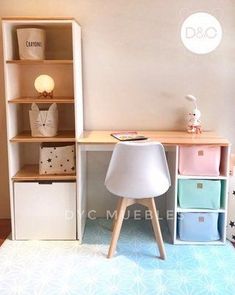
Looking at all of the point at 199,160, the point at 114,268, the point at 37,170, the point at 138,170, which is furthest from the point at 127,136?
the point at 114,268

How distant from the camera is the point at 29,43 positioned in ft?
9.41

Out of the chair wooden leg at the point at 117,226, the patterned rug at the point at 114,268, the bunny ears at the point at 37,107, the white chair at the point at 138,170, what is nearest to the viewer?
the patterned rug at the point at 114,268

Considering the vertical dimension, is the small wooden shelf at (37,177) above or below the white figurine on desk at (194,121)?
below

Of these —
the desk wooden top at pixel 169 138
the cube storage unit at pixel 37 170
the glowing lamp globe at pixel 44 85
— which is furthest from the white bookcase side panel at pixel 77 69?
the glowing lamp globe at pixel 44 85

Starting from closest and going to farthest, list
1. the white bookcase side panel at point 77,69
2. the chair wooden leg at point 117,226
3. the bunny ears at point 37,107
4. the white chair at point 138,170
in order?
1. the white chair at point 138,170
2. the chair wooden leg at point 117,226
3. the white bookcase side panel at point 77,69
4. the bunny ears at point 37,107

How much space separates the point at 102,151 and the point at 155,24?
120cm

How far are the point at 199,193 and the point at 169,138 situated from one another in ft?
1.60

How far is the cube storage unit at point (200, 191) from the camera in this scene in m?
2.83

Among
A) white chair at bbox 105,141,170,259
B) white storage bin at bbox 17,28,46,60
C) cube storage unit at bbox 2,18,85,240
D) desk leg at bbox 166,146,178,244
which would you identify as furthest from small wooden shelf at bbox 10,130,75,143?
desk leg at bbox 166,146,178,244

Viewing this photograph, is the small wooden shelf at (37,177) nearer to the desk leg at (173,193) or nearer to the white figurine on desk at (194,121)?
the desk leg at (173,193)

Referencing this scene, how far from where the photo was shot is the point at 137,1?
10.3 feet

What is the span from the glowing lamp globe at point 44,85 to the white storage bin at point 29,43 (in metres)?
0.16

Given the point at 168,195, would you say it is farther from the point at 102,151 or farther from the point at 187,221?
the point at 102,151

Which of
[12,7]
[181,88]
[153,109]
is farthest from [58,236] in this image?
[12,7]
